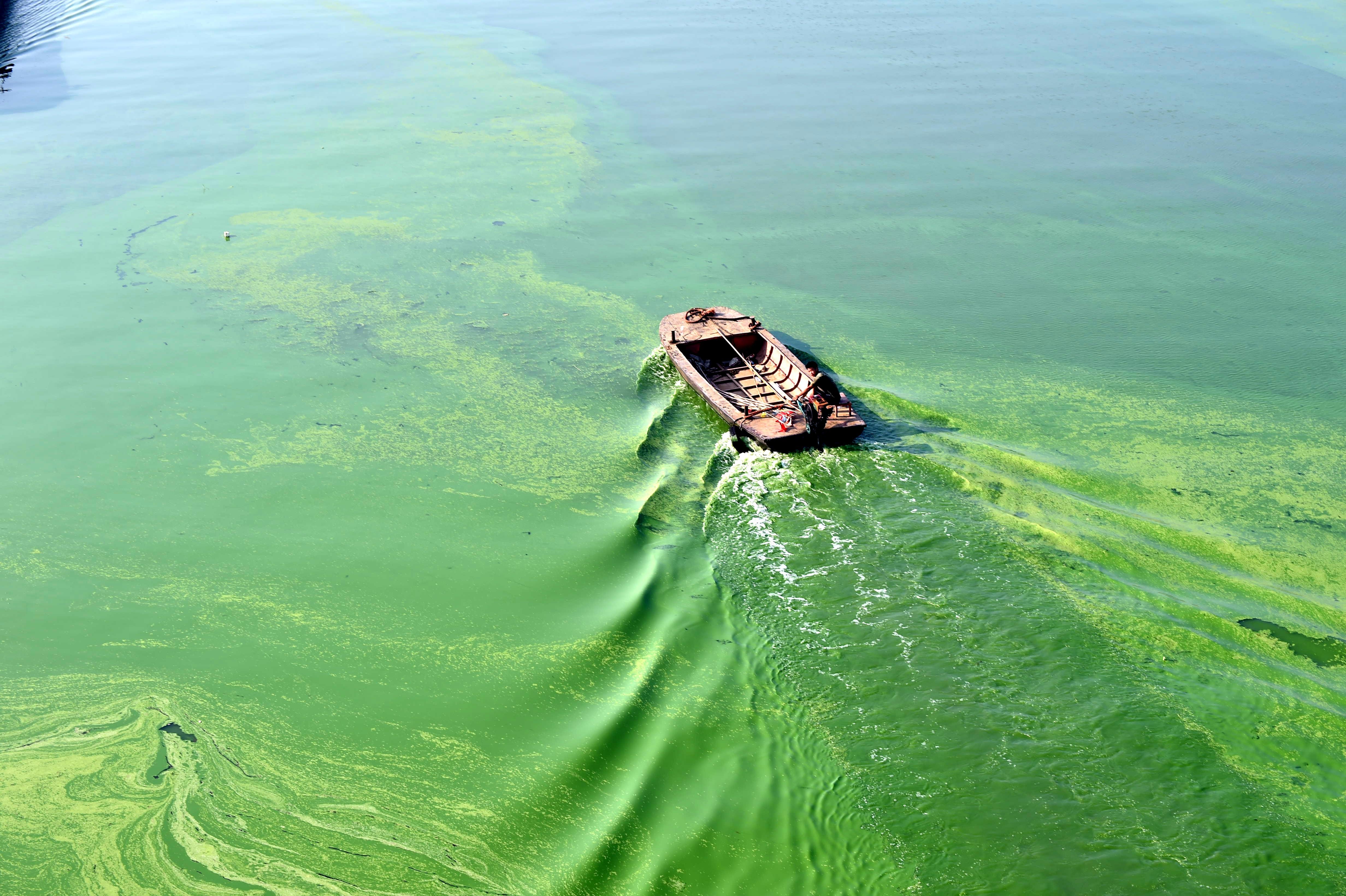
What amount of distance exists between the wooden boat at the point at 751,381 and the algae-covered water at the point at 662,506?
0.94ft

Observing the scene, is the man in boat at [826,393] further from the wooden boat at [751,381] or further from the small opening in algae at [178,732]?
the small opening in algae at [178,732]

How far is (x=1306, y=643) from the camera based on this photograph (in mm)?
6652

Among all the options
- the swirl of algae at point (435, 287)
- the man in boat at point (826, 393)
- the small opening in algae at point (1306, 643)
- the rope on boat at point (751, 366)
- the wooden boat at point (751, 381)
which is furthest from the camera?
the rope on boat at point (751, 366)

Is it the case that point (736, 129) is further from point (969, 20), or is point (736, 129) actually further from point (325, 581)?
point (325, 581)

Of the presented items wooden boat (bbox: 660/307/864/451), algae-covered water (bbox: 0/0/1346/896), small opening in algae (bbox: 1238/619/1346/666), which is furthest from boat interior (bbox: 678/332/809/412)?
small opening in algae (bbox: 1238/619/1346/666)

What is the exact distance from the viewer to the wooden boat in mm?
8461

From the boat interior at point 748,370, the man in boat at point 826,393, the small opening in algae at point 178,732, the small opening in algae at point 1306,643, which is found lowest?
the small opening in algae at point 178,732

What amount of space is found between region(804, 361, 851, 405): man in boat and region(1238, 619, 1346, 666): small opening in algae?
3.72 m

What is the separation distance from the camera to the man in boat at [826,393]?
28.5 feet

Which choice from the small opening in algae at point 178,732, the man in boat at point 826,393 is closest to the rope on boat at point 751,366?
the man in boat at point 826,393

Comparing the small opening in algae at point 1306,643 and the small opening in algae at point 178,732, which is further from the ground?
the small opening in algae at point 1306,643

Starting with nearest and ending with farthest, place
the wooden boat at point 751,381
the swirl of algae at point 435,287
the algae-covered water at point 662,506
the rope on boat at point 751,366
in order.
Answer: the algae-covered water at point 662,506 → the wooden boat at point 751,381 → the swirl of algae at point 435,287 → the rope on boat at point 751,366

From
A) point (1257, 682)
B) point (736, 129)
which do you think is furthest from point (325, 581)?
point (736, 129)

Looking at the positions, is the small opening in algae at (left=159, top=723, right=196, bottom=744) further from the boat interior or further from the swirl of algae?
the boat interior
